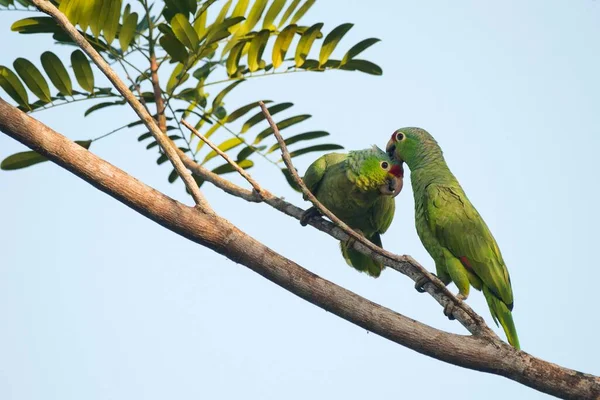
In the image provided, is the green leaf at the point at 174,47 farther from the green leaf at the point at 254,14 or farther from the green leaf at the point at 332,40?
the green leaf at the point at 332,40

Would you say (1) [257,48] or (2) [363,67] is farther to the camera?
(2) [363,67]

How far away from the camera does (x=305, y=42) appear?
4562 millimetres

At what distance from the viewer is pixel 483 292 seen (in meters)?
4.44

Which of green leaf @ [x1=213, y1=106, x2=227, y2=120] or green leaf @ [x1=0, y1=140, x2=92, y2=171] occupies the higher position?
green leaf @ [x1=213, y1=106, x2=227, y2=120]

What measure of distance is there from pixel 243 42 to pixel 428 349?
7.25ft

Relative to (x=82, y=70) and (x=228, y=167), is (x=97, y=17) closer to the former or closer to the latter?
(x=82, y=70)

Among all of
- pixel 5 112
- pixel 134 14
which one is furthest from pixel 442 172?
pixel 5 112

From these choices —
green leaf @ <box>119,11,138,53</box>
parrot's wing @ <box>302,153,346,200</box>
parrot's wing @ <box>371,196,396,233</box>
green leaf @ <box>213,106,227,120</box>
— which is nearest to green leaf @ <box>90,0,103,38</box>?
green leaf @ <box>119,11,138,53</box>

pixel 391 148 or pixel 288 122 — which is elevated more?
pixel 391 148

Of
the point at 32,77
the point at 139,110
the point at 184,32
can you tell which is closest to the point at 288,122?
the point at 184,32

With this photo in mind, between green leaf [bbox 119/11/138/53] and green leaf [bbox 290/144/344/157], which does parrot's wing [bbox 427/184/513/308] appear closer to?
green leaf [bbox 290/144/344/157]

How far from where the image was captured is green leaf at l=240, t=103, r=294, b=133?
188 inches

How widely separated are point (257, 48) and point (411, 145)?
1.46 metres

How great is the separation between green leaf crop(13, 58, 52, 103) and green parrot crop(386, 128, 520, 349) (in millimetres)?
2555
